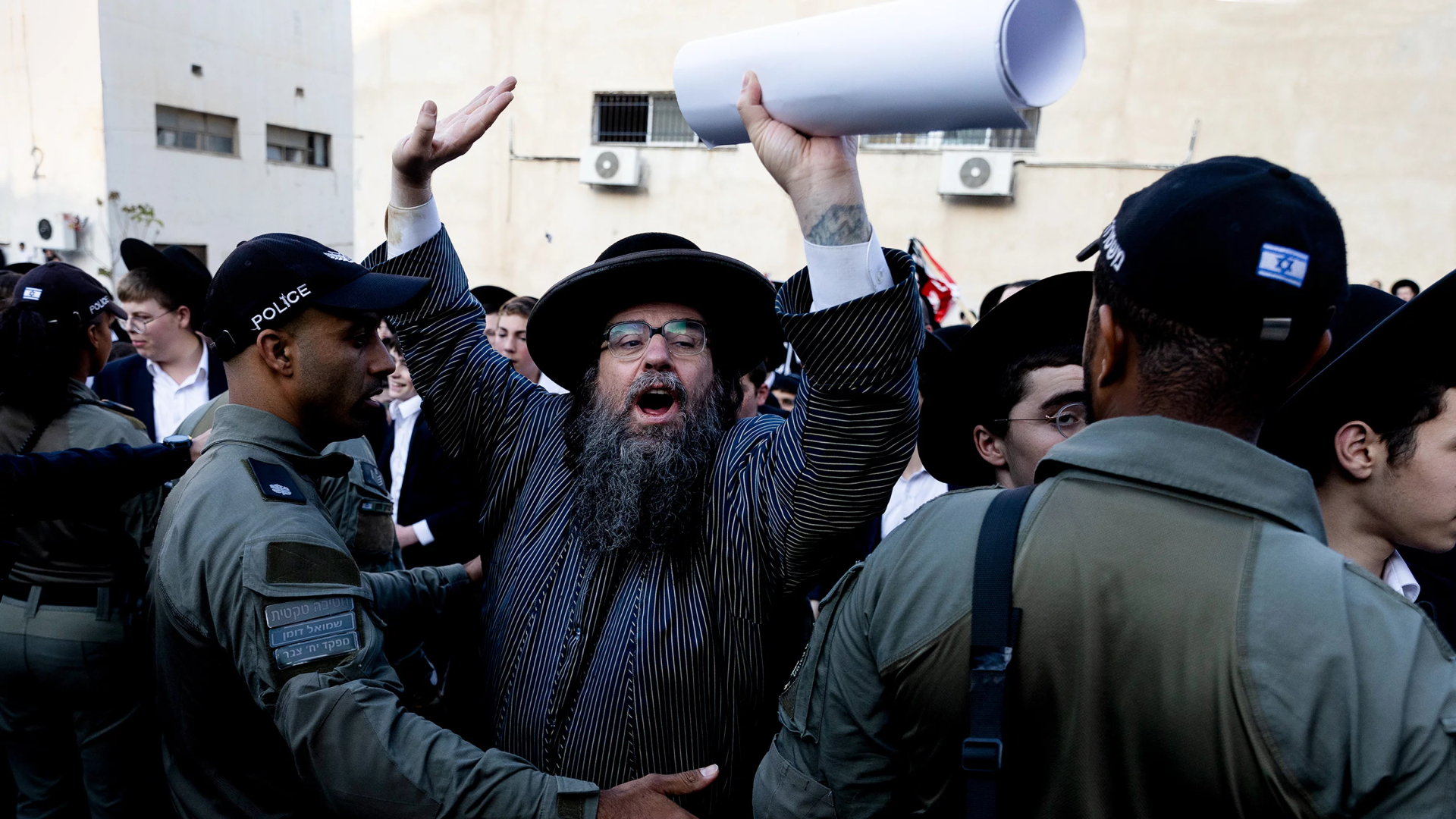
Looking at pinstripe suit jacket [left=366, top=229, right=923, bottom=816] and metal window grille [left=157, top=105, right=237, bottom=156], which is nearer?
pinstripe suit jacket [left=366, top=229, right=923, bottom=816]

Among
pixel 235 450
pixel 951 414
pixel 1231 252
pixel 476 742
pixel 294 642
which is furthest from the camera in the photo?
pixel 951 414

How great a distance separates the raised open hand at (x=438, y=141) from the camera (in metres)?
2.29

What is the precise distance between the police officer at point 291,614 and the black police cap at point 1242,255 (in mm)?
1249

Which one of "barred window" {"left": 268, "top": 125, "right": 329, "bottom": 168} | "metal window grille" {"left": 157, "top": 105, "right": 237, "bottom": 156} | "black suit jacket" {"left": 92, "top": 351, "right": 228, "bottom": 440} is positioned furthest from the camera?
"barred window" {"left": 268, "top": 125, "right": 329, "bottom": 168}

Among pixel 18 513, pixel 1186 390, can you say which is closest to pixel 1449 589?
pixel 1186 390

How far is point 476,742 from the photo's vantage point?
7.88ft

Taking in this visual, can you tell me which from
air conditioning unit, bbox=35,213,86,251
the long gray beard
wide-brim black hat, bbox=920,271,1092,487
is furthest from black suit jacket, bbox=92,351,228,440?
air conditioning unit, bbox=35,213,86,251

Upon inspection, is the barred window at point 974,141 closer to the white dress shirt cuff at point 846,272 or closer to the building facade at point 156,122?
the white dress shirt cuff at point 846,272

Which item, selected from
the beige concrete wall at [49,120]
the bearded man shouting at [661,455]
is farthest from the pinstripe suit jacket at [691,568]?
the beige concrete wall at [49,120]

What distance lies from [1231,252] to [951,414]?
1442 millimetres

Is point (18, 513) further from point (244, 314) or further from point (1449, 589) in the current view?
point (1449, 589)

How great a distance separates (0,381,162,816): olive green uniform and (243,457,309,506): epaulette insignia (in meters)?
1.38

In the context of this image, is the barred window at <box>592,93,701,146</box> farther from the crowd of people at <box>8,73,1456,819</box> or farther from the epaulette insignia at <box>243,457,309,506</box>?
the epaulette insignia at <box>243,457,309,506</box>

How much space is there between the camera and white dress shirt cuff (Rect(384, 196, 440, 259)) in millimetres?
2439
